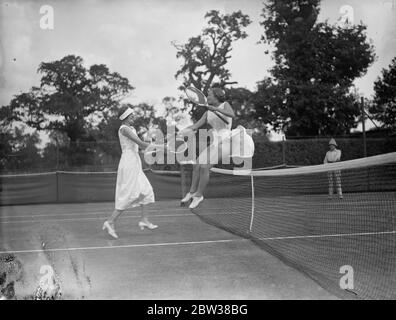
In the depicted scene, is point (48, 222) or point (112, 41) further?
point (112, 41)

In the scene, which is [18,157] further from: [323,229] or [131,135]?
[323,229]

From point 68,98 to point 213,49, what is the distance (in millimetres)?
15109

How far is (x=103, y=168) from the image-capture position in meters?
14.8

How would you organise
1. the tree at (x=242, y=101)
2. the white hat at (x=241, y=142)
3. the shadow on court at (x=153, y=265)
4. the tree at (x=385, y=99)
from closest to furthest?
the shadow on court at (x=153, y=265)
the white hat at (x=241, y=142)
the tree at (x=385, y=99)
the tree at (x=242, y=101)

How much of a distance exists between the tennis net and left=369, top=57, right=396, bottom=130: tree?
30.3 feet

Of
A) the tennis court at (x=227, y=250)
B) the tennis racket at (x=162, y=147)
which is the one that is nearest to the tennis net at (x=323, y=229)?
the tennis court at (x=227, y=250)

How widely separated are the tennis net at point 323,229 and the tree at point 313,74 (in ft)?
47.5

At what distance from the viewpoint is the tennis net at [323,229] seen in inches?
142

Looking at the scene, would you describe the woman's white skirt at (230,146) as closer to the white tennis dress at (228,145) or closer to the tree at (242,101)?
the white tennis dress at (228,145)

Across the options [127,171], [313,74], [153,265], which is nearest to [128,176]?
[127,171]

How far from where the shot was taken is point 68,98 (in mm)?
34125

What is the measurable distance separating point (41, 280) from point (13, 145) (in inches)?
569
